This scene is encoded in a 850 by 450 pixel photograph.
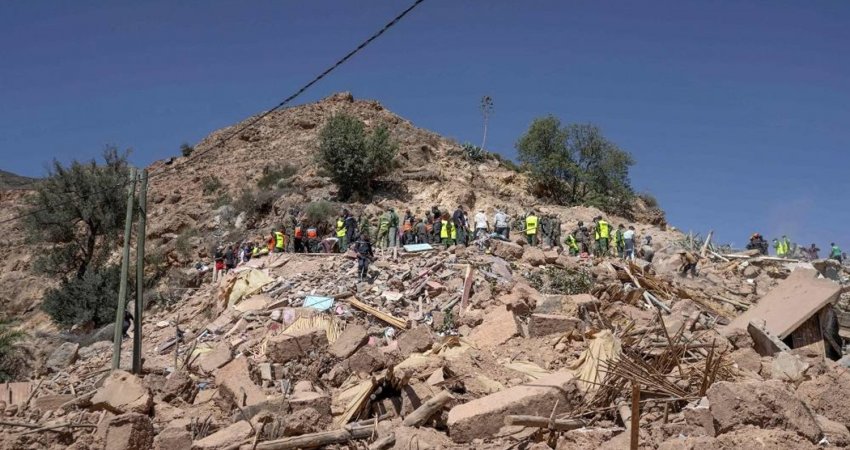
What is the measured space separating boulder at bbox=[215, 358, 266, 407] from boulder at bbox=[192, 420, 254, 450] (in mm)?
966

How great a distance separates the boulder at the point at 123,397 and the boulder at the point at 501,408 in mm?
4301

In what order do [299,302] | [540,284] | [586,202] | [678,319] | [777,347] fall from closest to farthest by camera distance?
1. [777,347]
2. [678,319]
3. [299,302]
4. [540,284]
5. [586,202]

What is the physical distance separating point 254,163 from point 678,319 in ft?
112

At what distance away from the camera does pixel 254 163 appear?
40.2 metres

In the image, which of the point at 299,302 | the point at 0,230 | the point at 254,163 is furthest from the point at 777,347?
the point at 0,230

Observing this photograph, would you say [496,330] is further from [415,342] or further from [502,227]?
[502,227]

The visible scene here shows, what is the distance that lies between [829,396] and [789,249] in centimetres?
2094

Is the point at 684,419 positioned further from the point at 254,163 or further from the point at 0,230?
the point at 0,230

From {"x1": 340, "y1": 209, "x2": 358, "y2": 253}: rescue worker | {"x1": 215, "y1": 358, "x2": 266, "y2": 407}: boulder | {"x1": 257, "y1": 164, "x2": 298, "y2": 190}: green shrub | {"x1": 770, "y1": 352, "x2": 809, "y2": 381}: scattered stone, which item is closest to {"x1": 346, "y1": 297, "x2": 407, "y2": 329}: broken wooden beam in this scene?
{"x1": 215, "y1": 358, "x2": 266, "y2": 407}: boulder

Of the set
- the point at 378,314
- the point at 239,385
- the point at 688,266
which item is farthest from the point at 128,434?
the point at 688,266

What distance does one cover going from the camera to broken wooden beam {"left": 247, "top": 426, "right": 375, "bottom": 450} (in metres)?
6.68

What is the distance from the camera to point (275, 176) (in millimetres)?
35031

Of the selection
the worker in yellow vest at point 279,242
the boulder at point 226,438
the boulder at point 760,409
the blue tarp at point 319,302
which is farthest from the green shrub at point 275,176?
the boulder at point 760,409

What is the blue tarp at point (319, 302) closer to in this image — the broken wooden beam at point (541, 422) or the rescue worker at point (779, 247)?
the broken wooden beam at point (541, 422)
